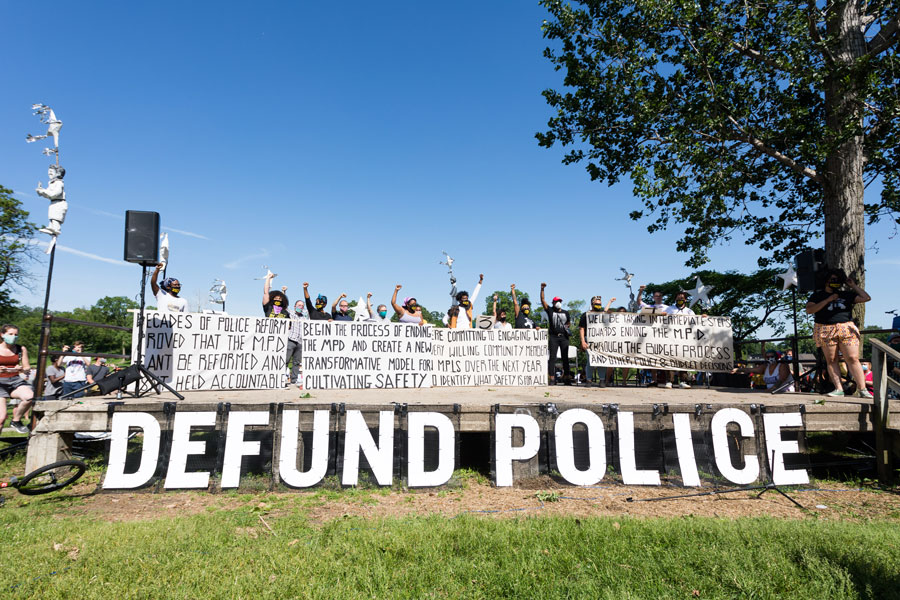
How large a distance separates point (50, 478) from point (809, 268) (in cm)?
1185

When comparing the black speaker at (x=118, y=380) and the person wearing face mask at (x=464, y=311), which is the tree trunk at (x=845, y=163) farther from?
the black speaker at (x=118, y=380)

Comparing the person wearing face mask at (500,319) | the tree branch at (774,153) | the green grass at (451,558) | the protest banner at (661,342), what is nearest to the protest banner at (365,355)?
the person wearing face mask at (500,319)

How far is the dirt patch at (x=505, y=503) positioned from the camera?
491cm

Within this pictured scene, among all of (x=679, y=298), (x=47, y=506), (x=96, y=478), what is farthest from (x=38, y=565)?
(x=679, y=298)

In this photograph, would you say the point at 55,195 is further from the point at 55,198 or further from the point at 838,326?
the point at 838,326

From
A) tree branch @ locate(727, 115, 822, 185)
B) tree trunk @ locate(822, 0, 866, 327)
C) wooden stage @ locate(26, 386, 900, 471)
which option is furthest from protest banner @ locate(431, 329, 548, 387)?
tree branch @ locate(727, 115, 822, 185)

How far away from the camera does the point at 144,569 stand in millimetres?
3387

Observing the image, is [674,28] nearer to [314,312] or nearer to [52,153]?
[314,312]

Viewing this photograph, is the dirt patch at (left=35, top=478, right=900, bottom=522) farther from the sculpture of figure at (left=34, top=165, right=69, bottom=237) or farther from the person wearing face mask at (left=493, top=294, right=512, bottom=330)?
the person wearing face mask at (left=493, top=294, right=512, bottom=330)

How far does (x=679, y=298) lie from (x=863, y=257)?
11.0ft

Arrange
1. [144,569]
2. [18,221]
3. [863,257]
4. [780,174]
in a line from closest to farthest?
[144,569], [863,257], [780,174], [18,221]

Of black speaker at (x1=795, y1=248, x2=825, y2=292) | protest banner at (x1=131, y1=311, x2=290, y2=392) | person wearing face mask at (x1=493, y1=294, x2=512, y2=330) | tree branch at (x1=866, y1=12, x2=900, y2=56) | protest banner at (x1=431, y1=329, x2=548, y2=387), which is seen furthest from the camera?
person wearing face mask at (x1=493, y1=294, x2=512, y2=330)

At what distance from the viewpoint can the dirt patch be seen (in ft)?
16.1

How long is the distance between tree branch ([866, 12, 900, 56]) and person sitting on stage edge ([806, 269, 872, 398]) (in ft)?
18.7
